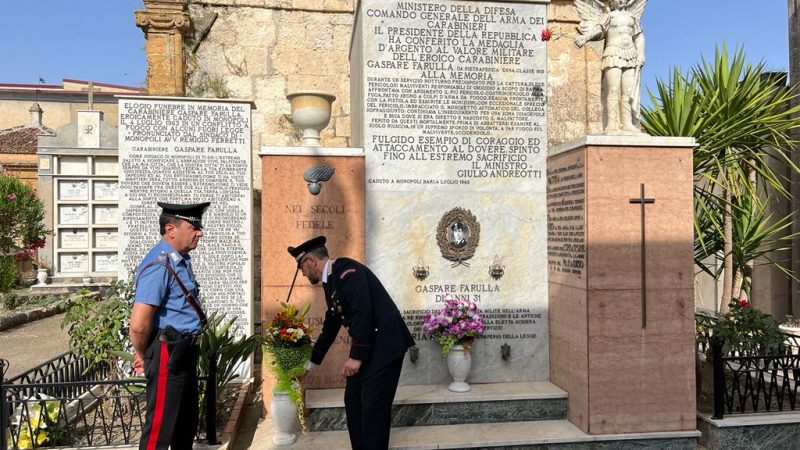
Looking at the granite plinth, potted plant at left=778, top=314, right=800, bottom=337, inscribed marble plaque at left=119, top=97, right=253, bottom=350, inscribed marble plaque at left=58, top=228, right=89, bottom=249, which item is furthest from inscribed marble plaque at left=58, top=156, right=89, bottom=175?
potted plant at left=778, top=314, right=800, bottom=337

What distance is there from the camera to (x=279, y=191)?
5621mm

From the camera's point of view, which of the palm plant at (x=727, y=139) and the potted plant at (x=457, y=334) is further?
the palm plant at (x=727, y=139)

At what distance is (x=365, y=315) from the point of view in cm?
390

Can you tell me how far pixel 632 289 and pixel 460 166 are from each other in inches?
86.1

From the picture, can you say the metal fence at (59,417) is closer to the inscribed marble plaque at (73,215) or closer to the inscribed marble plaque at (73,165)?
the inscribed marble plaque at (73,215)

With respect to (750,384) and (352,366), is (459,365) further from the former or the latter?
(750,384)

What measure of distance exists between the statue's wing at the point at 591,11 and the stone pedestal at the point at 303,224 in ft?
8.97

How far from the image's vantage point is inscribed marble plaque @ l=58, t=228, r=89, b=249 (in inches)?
565

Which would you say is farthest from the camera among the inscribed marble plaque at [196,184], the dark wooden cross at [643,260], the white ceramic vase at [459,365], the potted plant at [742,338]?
the inscribed marble plaque at [196,184]

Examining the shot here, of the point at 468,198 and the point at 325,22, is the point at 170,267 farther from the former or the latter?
the point at 325,22

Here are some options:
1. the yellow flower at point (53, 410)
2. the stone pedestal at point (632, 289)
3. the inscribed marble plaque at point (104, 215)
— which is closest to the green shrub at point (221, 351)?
the yellow flower at point (53, 410)

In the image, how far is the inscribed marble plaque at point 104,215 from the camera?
1440 centimetres

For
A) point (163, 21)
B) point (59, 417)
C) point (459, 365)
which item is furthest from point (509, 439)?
point (163, 21)

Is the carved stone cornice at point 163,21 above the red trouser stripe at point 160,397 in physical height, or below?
above
